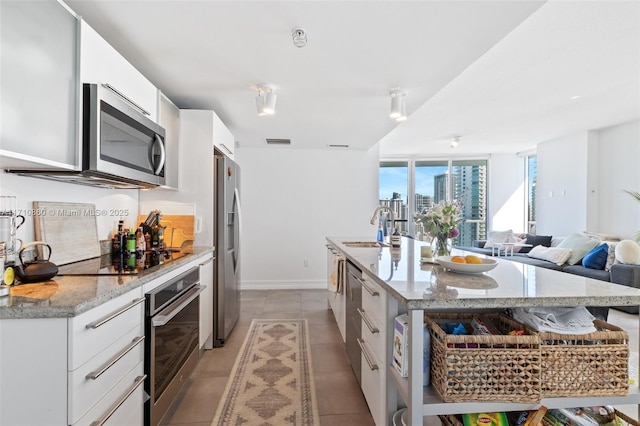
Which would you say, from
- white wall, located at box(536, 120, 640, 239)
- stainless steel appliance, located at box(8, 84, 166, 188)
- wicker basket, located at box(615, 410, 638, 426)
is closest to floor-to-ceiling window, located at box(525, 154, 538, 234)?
white wall, located at box(536, 120, 640, 239)

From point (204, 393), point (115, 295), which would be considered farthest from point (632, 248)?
point (115, 295)

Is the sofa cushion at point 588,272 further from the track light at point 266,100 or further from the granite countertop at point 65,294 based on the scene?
the granite countertop at point 65,294

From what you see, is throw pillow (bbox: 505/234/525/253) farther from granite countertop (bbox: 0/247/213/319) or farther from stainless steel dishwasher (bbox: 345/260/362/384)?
granite countertop (bbox: 0/247/213/319)

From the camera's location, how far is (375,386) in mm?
1617

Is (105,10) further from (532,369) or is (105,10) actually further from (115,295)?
(532,369)

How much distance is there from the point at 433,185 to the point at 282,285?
453 centimetres

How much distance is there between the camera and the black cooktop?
1.58 metres

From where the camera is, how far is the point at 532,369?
3.82 ft

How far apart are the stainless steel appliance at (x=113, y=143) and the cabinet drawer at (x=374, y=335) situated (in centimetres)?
161

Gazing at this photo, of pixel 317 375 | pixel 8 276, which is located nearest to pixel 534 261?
pixel 317 375

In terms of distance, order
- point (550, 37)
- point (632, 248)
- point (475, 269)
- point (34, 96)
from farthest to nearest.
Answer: point (632, 248) → point (550, 37) → point (475, 269) → point (34, 96)

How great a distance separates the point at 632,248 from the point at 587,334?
3532 mm

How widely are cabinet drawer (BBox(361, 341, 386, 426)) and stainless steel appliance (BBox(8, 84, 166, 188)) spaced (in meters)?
1.71

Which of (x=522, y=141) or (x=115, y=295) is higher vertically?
(x=522, y=141)
